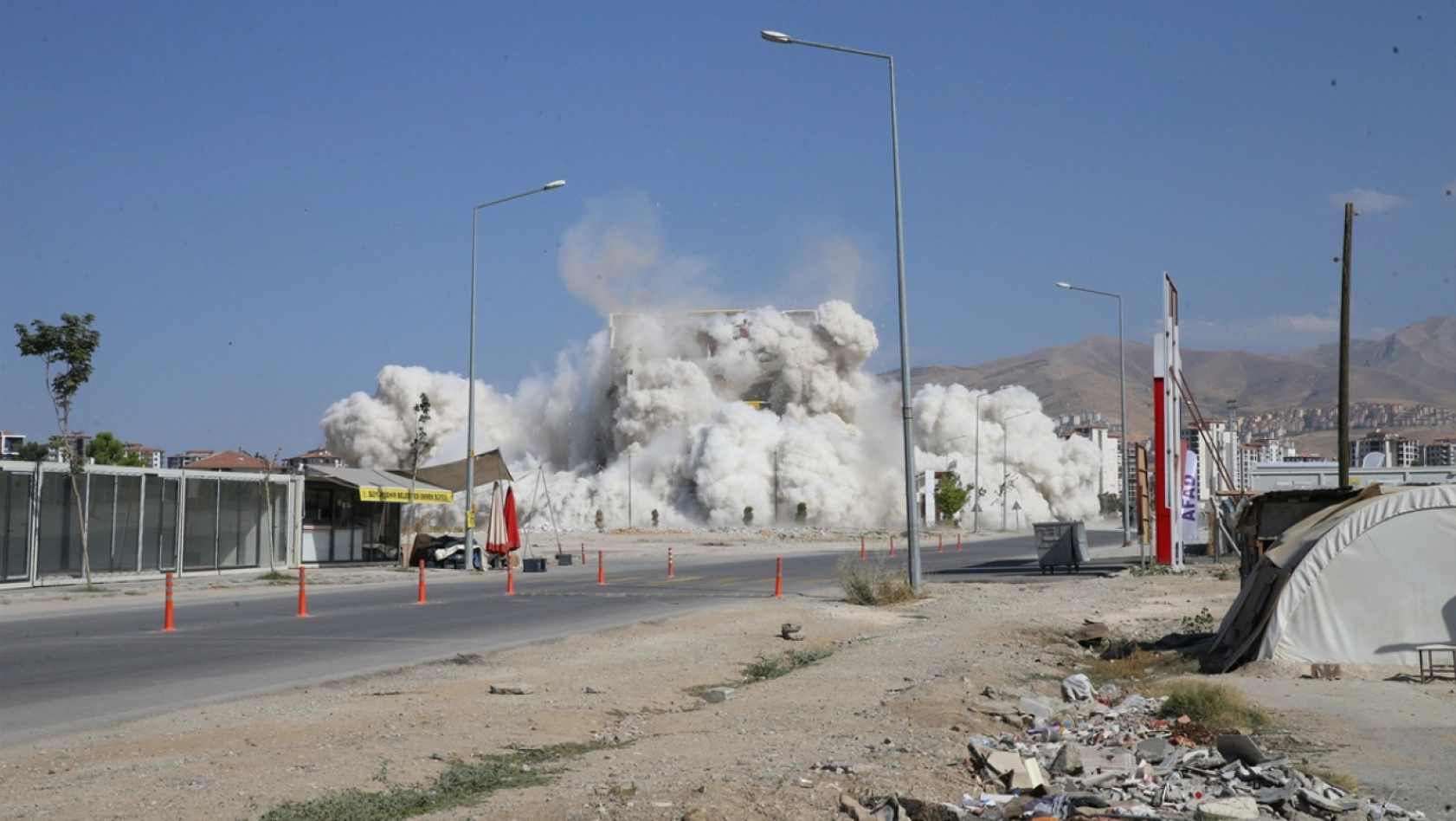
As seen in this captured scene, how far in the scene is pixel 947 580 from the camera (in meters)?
30.8

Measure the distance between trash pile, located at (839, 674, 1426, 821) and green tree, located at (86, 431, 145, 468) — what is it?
6619 cm

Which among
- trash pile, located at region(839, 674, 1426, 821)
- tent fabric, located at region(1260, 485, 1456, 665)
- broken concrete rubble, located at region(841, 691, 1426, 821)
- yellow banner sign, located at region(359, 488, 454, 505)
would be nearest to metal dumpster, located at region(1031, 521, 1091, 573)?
yellow banner sign, located at region(359, 488, 454, 505)

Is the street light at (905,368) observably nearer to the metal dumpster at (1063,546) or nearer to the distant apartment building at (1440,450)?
the metal dumpster at (1063,546)

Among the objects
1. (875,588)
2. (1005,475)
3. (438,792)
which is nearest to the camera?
(438,792)

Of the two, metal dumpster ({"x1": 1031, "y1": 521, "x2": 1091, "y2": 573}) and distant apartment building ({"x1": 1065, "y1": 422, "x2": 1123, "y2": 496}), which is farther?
distant apartment building ({"x1": 1065, "y1": 422, "x2": 1123, "y2": 496})

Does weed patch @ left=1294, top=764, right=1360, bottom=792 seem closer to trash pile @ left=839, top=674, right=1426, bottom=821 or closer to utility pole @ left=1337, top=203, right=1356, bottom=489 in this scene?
trash pile @ left=839, top=674, right=1426, bottom=821

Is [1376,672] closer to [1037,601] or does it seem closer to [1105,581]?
[1037,601]

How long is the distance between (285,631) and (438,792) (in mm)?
11405

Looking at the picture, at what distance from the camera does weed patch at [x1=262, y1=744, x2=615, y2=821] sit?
21.5 feet

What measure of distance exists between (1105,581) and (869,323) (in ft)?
239

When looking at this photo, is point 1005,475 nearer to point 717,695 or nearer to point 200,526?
point 200,526

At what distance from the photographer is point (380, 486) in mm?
Result: 35656

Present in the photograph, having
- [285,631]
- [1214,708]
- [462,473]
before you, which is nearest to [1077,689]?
[1214,708]

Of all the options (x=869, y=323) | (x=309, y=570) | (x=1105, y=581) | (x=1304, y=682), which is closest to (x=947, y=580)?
(x=1105, y=581)
